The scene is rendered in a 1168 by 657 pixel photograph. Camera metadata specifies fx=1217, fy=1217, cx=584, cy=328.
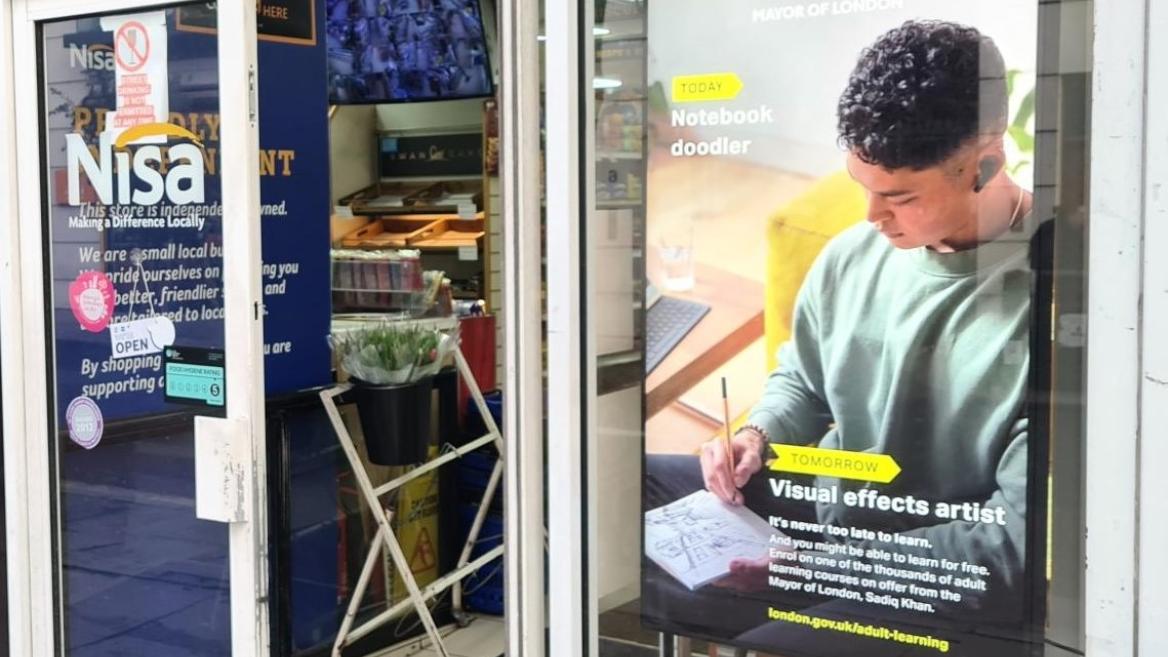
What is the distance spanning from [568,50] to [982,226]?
2.80ft

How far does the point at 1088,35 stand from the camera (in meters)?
1.88

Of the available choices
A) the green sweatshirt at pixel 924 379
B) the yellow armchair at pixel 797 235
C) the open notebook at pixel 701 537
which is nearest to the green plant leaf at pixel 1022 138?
the green sweatshirt at pixel 924 379

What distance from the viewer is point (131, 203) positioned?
3158mm

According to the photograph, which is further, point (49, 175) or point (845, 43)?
point (49, 175)

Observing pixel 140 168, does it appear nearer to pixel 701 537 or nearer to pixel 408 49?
pixel 701 537

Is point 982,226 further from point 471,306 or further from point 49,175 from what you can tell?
point 471,306

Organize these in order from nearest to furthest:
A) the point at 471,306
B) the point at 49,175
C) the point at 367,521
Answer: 1. the point at 49,175
2. the point at 367,521
3. the point at 471,306

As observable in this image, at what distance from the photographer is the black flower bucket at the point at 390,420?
3891mm

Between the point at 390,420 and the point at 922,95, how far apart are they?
2328 mm

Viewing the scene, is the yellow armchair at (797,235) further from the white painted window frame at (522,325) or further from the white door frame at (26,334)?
the white door frame at (26,334)

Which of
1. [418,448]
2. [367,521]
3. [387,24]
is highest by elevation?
[387,24]

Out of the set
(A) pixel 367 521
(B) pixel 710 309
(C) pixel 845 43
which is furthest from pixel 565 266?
(A) pixel 367 521

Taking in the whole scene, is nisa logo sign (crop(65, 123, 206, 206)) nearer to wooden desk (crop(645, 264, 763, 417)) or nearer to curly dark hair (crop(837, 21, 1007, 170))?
wooden desk (crop(645, 264, 763, 417))

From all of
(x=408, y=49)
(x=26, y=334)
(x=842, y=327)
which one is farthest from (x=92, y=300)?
(x=842, y=327)
